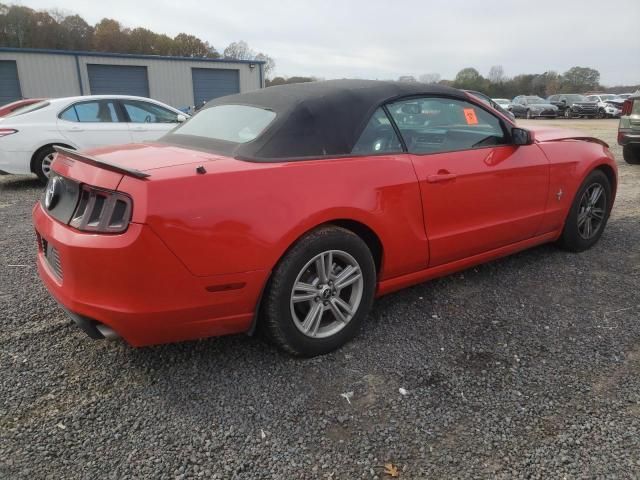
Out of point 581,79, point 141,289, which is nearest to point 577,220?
point 141,289

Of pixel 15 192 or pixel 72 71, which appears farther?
pixel 72 71


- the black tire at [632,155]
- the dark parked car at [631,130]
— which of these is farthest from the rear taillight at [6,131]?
the black tire at [632,155]

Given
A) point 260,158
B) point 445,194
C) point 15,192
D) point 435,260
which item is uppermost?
point 260,158

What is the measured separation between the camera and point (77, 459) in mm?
1920

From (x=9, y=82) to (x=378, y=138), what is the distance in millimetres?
24368

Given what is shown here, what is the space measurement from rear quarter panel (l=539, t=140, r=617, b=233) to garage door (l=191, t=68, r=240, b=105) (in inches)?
905

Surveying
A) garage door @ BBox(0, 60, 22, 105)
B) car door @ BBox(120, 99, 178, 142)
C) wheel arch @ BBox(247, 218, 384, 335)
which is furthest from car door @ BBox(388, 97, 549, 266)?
garage door @ BBox(0, 60, 22, 105)

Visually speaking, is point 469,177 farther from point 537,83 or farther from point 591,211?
point 537,83

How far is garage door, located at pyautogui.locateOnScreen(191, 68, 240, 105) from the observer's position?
25.2m

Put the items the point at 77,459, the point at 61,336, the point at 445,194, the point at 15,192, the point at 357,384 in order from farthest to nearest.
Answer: the point at 15,192 → the point at 445,194 → the point at 61,336 → the point at 357,384 → the point at 77,459

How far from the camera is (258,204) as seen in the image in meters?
2.26

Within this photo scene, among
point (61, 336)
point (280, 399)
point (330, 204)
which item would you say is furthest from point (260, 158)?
point (61, 336)

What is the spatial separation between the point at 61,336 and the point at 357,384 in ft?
5.73

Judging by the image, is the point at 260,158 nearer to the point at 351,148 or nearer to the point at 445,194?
the point at 351,148
